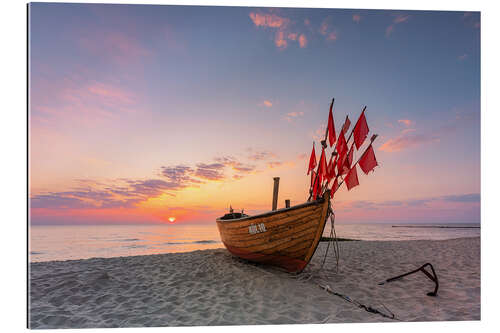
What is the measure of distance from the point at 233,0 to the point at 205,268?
527 cm

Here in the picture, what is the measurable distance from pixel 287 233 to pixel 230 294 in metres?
1.42

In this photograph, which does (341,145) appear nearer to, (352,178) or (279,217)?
(352,178)

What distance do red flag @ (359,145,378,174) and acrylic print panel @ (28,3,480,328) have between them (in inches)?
1.1

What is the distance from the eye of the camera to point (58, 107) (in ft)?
15.2

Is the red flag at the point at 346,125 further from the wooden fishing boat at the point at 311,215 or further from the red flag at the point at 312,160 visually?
the red flag at the point at 312,160

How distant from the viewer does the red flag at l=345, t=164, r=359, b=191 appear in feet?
14.8

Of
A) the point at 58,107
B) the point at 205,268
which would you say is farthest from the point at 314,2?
the point at 205,268

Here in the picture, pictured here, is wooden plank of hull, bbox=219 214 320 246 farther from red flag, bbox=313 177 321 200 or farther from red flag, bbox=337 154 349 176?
red flag, bbox=337 154 349 176

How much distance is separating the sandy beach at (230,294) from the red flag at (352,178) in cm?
171

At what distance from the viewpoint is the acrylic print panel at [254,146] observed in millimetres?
4023

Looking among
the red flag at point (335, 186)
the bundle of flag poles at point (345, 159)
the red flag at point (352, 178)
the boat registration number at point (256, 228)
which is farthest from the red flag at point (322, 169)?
the boat registration number at point (256, 228)

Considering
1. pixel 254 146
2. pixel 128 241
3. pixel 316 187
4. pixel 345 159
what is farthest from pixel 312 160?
pixel 128 241

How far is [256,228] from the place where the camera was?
17.4 feet

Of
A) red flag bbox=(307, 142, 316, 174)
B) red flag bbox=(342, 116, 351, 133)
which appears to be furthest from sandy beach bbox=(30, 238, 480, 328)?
red flag bbox=(342, 116, 351, 133)
